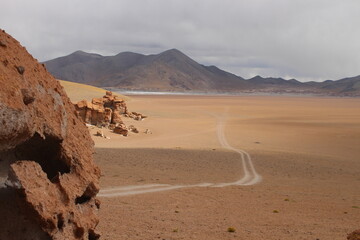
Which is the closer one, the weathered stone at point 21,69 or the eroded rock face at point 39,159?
the eroded rock face at point 39,159

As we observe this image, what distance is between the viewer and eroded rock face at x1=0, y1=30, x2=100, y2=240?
479 cm

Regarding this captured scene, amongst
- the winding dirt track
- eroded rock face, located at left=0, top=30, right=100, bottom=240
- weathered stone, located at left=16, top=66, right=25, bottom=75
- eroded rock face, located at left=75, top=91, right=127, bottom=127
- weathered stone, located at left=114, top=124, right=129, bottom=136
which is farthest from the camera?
eroded rock face, located at left=75, top=91, right=127, bottom=127

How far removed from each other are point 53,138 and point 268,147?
23.0 metres

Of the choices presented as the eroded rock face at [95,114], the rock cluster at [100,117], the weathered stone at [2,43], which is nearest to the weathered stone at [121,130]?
the rock cluster at [100,117]

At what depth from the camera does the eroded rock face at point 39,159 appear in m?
4.79

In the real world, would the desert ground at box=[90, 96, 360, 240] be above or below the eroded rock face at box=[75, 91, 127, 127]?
below

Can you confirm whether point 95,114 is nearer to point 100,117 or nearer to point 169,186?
point 100,117

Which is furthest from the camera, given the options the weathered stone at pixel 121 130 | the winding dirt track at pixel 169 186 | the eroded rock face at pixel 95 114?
the eroded rock face at pixel 95 114

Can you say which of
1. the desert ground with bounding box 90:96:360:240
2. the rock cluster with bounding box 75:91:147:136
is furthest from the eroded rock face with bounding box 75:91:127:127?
the desert ground with bounding box 90:96:360:240

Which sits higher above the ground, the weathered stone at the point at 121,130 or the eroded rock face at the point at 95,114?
the eroded rock face at the point at 95,114

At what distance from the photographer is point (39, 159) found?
18.7 ft

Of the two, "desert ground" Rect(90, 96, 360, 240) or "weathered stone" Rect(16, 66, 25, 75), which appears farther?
"desert ground" Rect(90, 96, 360, 240)

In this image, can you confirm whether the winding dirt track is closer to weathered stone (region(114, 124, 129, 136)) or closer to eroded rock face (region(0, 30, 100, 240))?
eroded rock face (region(0, 30, 100, 240))

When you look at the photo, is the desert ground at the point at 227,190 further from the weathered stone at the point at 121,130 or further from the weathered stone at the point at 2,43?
the weathered stone at the point at 2,43
